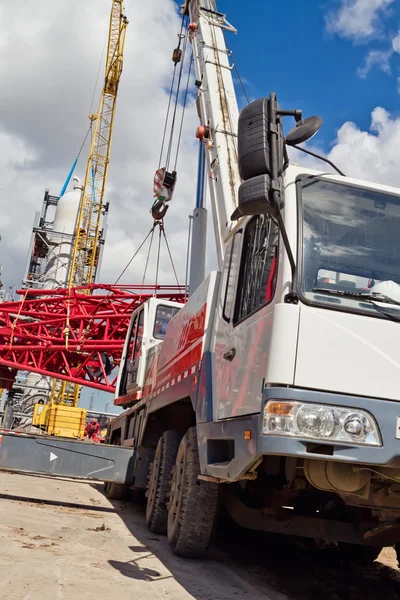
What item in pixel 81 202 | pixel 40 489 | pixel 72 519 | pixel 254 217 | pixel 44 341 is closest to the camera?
pixel 254 217

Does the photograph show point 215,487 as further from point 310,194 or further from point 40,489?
point 40,489

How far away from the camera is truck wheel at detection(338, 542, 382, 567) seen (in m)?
6.05

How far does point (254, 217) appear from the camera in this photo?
4469mm

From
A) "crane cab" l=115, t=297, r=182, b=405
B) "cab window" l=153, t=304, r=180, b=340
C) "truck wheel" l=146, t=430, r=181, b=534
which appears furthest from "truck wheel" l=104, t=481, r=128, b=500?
"truck wheel" l=146, t=430, r=181, b=534

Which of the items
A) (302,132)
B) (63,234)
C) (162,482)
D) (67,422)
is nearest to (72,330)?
(67,422)

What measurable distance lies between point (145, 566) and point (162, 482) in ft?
4.73

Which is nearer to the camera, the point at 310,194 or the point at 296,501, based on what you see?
the point at 310,194

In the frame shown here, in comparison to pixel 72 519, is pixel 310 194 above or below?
above

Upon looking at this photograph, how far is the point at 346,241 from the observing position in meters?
3.79

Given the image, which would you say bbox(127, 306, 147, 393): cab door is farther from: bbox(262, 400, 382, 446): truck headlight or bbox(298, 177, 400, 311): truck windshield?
bbox(262, 400, 382, 446): truck headlight

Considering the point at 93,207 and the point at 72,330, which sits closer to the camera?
the point at 72,330

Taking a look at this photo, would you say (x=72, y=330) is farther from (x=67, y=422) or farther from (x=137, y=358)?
(x=137, y=358)

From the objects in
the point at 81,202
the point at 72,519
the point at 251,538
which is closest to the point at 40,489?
the point at 72,519

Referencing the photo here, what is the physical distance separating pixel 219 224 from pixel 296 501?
446cm
